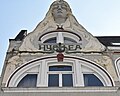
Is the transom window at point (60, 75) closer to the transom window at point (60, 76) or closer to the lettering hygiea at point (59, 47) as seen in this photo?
the transom window at point (60, 76)

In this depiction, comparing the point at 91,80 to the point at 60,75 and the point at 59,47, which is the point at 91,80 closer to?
the point at 60,75

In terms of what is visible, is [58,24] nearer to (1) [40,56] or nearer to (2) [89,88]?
(1) [40,56]

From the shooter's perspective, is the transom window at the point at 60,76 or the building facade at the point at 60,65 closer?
the building facade at the point at 60,65

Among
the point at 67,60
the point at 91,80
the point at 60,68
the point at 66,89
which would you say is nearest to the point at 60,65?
the point at 60,68

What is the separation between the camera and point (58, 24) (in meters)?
14.1

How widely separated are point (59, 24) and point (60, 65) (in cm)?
370

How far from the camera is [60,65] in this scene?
10.9 metres

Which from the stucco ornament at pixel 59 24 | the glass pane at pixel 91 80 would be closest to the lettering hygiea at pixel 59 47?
the stucco ornament at pixel 59 24

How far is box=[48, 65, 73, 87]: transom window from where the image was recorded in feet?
32.3

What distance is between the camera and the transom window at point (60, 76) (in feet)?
32.3

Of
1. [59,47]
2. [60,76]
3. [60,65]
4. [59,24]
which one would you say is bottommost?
[60,76]

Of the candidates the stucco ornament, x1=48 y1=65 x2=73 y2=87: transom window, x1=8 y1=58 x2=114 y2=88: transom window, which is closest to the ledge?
x1=8 y1=58 x2=114 y2=88: transom window

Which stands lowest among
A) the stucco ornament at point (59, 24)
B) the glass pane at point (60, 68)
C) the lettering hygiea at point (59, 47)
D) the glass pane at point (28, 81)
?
the glass pane at point (28, 81)

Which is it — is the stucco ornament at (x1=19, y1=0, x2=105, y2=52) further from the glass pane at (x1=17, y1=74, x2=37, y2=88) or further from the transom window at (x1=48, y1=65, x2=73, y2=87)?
the glass pane at (x1=17, y1=74, x2=37, y2=88)
